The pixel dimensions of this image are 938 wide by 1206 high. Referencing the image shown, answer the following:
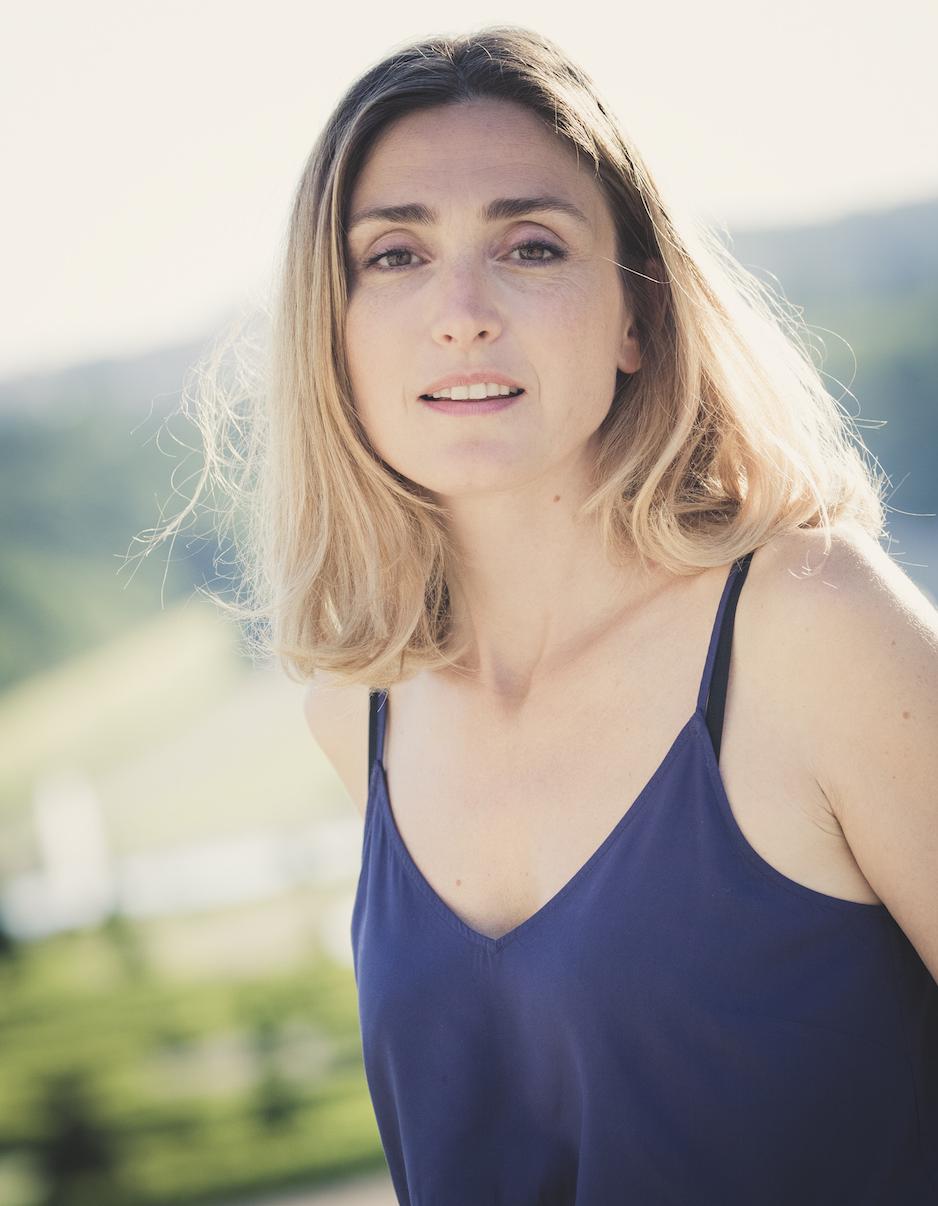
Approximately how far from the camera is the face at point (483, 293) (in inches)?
63.9

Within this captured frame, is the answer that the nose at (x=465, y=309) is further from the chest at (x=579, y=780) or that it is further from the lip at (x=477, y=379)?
the chest at (x=579, y=780)

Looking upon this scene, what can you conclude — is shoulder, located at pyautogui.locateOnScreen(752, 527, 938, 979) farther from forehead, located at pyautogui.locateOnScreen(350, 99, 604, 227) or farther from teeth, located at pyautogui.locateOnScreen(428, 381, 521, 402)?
forehead, located at pyautogui.locateOnScreen(350, 99, 604, 227)

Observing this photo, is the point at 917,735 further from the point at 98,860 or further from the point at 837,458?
the point at 98,860

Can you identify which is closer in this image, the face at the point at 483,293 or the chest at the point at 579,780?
the chest at the point at 579,780

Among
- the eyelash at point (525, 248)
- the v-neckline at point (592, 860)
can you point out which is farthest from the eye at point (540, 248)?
the v-neckline at point (592, 860)

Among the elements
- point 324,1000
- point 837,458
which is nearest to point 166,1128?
point 324,1000

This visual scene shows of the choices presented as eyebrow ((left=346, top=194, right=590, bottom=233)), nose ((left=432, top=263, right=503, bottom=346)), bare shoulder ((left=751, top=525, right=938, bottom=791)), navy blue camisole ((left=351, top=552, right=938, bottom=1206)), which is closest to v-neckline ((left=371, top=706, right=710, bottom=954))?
navy blue camisole ((left=351, top=552, right=938, bottom=1206))

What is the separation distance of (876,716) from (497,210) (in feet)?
2.72

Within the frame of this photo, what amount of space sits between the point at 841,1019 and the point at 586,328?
940 mm

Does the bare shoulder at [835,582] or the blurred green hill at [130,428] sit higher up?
the blurred green hill at [130,428]

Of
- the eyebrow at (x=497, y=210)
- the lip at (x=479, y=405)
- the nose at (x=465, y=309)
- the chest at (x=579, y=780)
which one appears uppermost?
the eyebrow at (x=497, y=210)

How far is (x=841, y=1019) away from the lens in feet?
4.67

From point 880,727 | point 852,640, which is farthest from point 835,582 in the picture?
point 880,727

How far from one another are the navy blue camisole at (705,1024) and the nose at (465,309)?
46 cm
